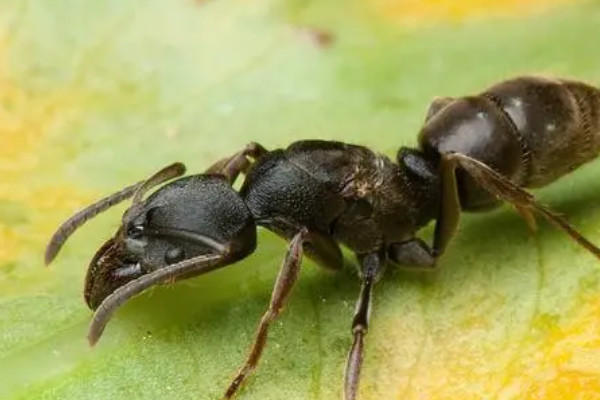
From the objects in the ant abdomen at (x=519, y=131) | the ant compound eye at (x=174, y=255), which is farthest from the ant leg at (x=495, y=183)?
the ant compound eye at (x=174, y=255)

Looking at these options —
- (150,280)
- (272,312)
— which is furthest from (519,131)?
(150,280)

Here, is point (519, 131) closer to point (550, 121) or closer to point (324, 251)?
point (550, 121)

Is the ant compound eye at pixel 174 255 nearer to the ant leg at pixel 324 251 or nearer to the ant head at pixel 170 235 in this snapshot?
the ant head at pixel 170 235

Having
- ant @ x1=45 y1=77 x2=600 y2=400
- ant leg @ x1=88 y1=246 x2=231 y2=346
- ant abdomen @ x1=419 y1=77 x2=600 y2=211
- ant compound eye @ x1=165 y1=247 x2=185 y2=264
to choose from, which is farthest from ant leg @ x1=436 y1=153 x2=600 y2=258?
ant compound eye @ x1=165 y1=247 x2=185 y2=264

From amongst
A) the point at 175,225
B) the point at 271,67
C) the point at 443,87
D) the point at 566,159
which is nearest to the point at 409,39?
the point at 443,87

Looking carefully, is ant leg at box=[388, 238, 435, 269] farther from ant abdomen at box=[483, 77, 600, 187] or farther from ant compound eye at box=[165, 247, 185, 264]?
ant compound eye at box=[165, 247, 185, 264]
